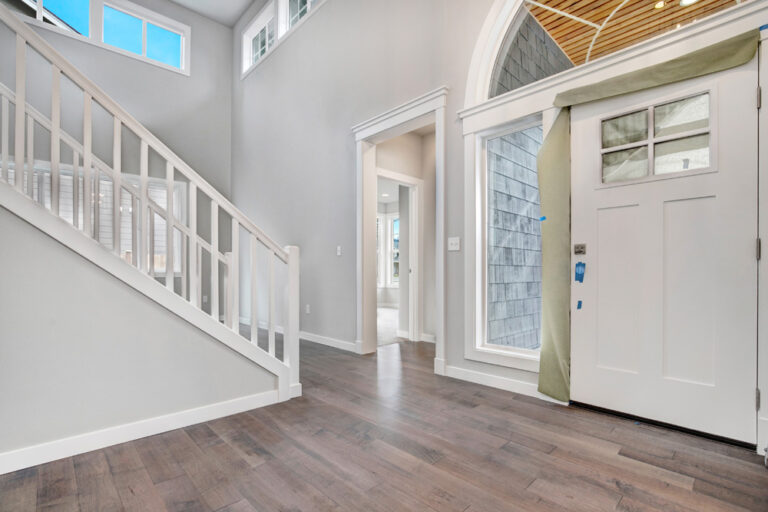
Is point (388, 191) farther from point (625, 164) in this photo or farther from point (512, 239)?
point (625, 164)

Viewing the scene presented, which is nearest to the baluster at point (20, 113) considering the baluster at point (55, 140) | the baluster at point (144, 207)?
the baluster at point (55, 140)

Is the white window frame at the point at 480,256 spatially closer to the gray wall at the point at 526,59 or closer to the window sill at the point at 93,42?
the gray wall at the point at 526,59

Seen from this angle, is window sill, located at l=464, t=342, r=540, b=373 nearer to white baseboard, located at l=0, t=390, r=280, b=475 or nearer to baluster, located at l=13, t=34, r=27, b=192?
white baseboard, located at l=0, t=390, r=280, b=475

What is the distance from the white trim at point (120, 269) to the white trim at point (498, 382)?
4.87 ft

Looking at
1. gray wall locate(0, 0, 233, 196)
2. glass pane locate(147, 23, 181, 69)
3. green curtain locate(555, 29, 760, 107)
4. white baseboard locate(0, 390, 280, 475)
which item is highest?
glass pane locate(147, 23, 181, 69)

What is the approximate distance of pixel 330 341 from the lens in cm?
441

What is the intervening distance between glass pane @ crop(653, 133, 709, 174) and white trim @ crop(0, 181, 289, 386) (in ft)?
8.87

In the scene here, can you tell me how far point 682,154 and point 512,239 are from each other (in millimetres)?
1317

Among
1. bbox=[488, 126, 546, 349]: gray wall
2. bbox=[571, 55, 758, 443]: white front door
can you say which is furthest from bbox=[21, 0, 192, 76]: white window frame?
bbox=[571, 55, 758, 443]: white front door

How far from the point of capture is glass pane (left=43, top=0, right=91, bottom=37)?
517cm

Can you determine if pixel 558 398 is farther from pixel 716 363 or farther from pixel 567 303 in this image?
pixel 716 363

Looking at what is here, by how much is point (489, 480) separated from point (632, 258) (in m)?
1.55

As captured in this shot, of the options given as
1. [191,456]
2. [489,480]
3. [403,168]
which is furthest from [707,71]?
[191,456]

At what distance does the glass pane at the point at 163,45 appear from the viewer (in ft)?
19.0
